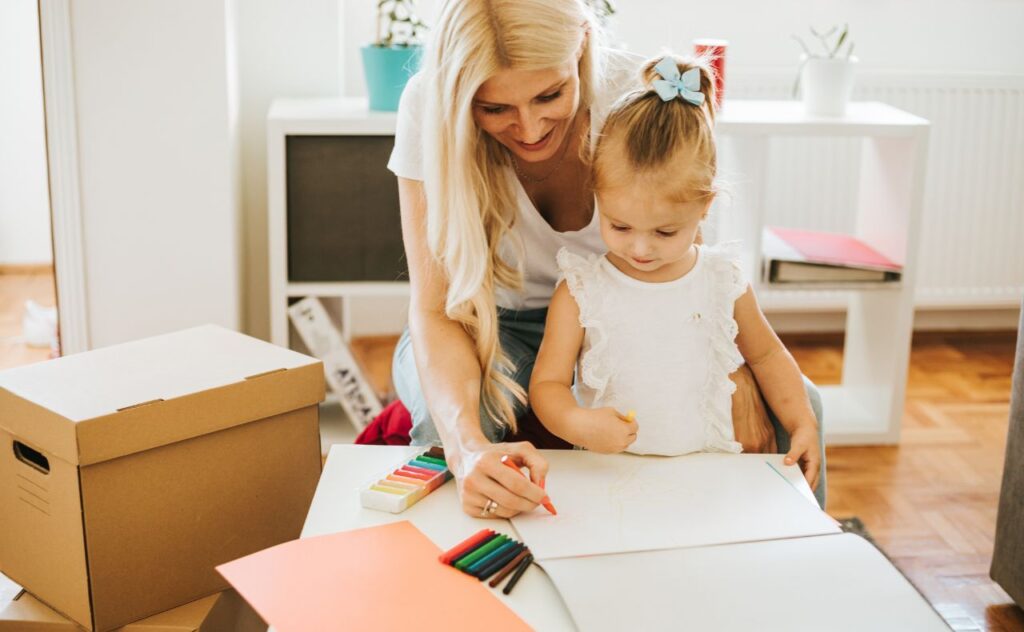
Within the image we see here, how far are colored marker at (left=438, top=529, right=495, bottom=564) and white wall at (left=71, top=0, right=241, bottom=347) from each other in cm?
125

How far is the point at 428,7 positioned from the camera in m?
2.74

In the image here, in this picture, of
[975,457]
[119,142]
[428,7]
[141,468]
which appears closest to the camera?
[141,468]

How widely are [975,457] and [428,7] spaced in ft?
5.38

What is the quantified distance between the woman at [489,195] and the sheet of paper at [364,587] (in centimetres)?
11

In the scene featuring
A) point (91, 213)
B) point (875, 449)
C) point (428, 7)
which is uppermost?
point (428, 7)

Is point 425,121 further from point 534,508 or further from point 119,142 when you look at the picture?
point 119,142

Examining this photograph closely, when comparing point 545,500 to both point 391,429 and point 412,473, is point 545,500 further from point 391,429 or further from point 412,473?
point 391,429

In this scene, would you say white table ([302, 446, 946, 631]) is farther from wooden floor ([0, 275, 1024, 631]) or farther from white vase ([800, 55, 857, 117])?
white vase ([800, 55, 857, 117])

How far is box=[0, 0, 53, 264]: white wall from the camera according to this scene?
244 cm

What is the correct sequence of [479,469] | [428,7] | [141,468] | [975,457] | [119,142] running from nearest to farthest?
1. [479,469]
2. [141,468]
3. [119,142]
4. [975,457]
5. [428,7]

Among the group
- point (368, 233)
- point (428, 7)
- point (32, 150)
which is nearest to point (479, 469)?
point (368, 233)

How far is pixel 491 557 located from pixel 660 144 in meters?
0.51

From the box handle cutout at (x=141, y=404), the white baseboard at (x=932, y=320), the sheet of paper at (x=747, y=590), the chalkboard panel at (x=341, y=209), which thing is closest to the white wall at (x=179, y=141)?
the chalkboard panel at (x=341, y=209)

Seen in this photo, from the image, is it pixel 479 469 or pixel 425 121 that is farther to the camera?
pixel 425 121
